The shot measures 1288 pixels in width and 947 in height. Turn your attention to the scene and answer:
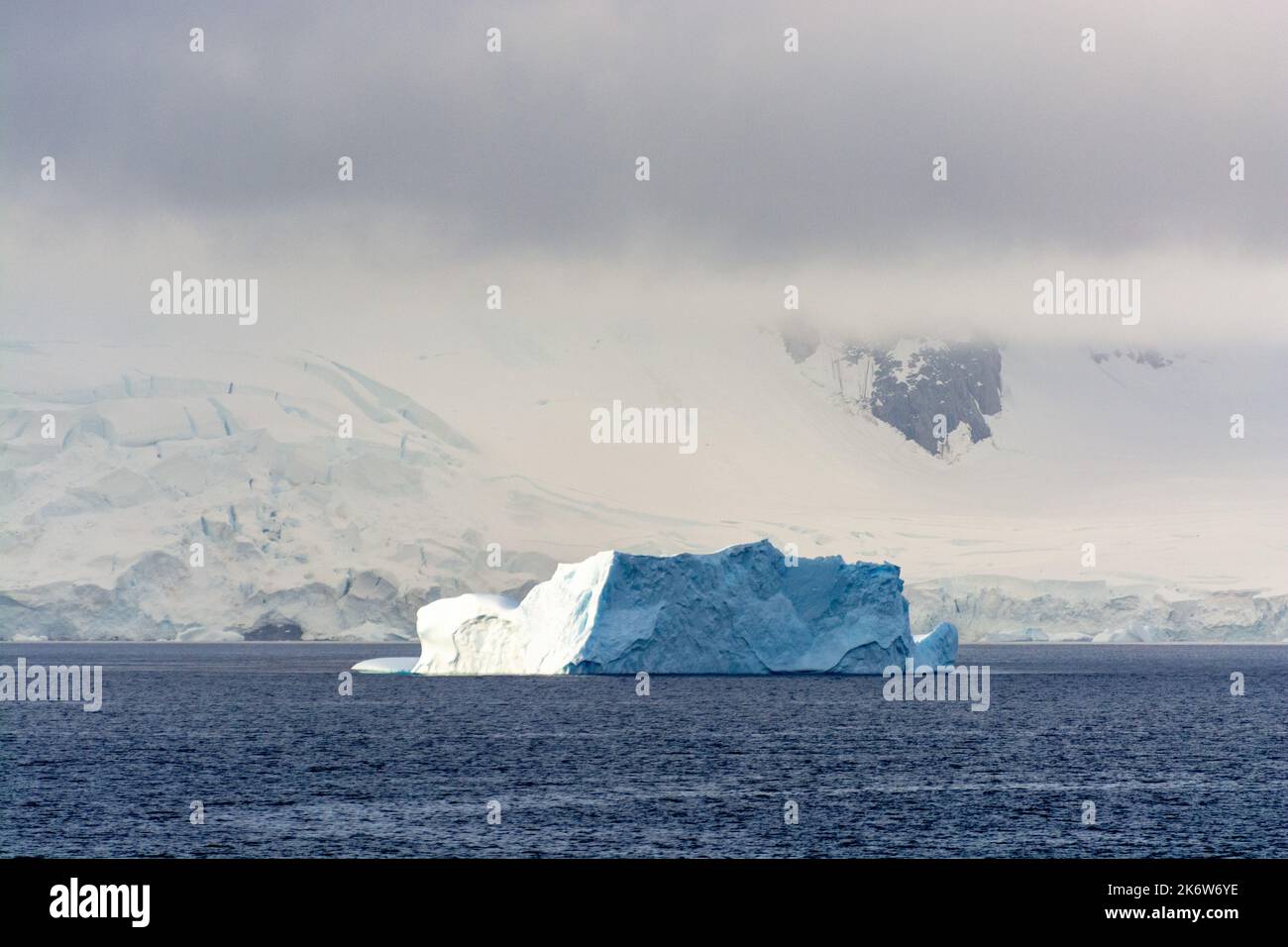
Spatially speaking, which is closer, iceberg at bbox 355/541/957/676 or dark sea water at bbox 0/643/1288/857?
dark sea water at bbox 0/643/1288/857

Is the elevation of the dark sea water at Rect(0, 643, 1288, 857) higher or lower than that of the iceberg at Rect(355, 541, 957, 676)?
lower

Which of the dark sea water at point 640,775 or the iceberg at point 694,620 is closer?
the dark sea water at point 640,775

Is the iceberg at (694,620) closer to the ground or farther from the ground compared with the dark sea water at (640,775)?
farther from the ground

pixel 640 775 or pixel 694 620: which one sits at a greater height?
pixel 694 620

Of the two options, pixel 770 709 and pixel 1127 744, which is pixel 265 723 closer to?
pixel 770 709

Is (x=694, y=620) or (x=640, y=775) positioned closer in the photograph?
(x=640, y=775)
